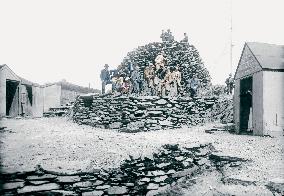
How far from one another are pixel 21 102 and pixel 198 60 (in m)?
16.3

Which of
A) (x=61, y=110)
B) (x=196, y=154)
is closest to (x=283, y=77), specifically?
(x=196, y=154)

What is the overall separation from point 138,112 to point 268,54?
6.73 m

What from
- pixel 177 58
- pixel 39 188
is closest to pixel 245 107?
pixel 39 188

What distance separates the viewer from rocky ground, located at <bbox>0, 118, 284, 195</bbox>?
7.24 metres

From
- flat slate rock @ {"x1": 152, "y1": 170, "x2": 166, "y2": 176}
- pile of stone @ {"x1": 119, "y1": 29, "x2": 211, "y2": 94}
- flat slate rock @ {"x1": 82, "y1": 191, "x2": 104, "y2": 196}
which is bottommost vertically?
flat slate rock @ {"x1": 82, "y1": 191, "x2": 104, "y2": 196}

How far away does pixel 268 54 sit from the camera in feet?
41.2

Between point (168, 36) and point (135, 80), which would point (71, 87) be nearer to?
point (168, 36)

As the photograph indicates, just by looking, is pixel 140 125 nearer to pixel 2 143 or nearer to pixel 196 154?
pixel 196 154

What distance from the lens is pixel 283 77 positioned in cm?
1152

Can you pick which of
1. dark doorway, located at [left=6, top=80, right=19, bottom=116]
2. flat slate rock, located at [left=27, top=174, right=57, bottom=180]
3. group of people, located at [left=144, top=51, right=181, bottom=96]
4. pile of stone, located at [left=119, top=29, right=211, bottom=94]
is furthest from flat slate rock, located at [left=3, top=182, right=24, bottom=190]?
pile of stone, located at [left=119, top=29, right=211, bottom=94]

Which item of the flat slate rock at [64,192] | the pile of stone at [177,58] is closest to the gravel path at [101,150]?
the flat slate rock at [64,192]

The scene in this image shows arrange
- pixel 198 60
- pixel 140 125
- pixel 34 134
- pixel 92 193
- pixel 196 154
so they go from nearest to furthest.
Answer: pixel 92 193 → pixel 196 154 → pixel 34 134 → pixel 140 125 → pixel 198 60

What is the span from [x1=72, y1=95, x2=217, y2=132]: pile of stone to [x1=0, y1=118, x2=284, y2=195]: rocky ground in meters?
3.79

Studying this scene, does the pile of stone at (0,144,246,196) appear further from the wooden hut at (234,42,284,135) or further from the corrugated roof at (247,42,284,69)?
the corrugated roof at (247,42,284,69)
